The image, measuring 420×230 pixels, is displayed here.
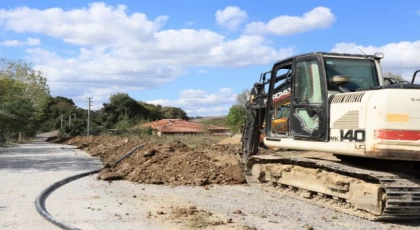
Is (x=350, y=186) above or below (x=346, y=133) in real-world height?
below

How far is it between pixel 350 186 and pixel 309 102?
5.58 ft

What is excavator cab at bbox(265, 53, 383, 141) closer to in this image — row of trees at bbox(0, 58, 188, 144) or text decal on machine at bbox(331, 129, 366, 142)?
text decal on machine at bbox(331, 129, 366, 142)

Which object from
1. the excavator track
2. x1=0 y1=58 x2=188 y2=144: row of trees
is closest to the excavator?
the excavator track

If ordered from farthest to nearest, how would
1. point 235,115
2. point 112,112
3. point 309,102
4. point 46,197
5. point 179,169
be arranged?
1. point 112,112
2. point 235,115
3. point 179,169
4. point 46,197
5. point 309,102

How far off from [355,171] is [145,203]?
154 inches

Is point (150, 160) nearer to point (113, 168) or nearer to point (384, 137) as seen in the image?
point (113, 168)

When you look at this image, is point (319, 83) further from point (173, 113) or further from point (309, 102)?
point (173, 113)

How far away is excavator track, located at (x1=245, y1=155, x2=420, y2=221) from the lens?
702cm

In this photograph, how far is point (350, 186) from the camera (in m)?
7.95

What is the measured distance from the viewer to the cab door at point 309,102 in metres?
8.41

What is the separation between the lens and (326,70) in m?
8.52

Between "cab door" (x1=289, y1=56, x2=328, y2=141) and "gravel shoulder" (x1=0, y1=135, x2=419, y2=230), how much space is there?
1380 mm

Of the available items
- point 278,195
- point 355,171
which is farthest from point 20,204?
point 355,171

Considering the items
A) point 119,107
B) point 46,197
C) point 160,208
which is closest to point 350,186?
point 160,208
